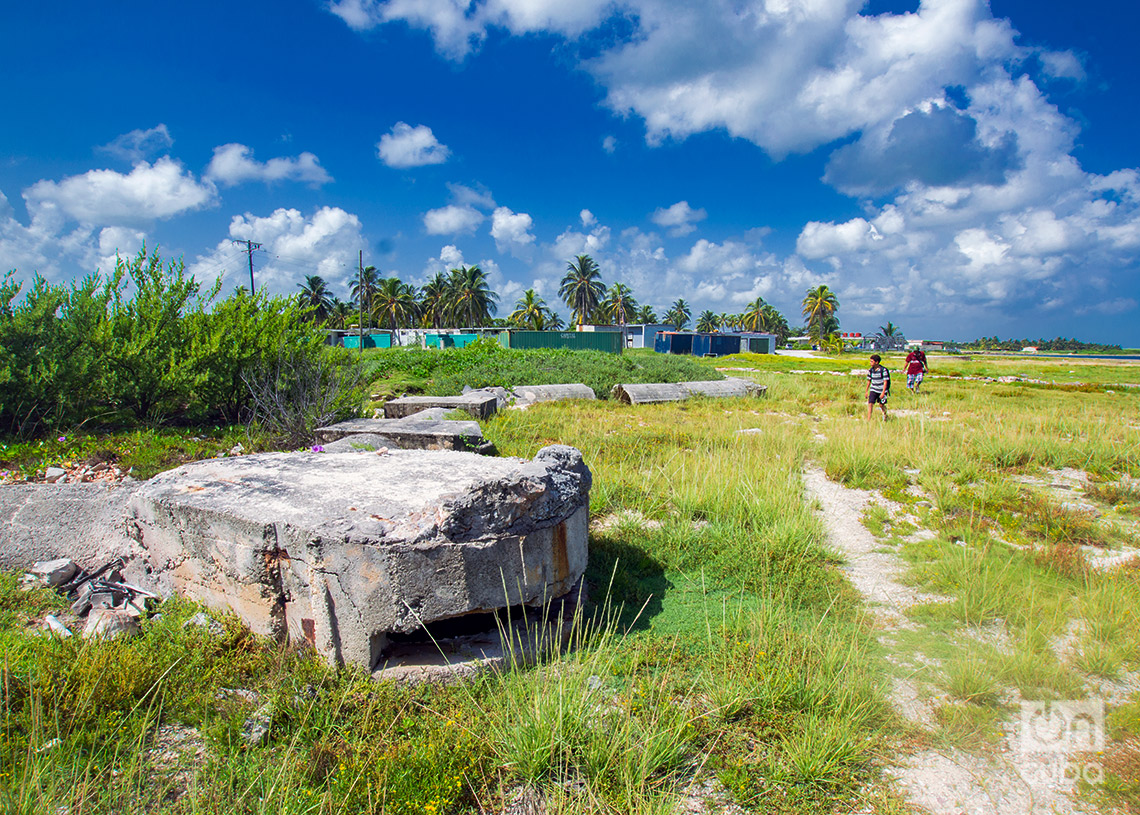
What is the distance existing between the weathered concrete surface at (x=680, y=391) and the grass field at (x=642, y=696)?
31.0 ft

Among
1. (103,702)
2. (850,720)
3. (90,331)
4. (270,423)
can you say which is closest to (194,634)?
(103,702)

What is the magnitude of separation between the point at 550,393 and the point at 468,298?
45.5 meters

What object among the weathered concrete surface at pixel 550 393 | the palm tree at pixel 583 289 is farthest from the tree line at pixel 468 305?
the weathered concrete surface at pixel 550 393

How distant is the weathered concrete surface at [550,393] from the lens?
14.2 meters

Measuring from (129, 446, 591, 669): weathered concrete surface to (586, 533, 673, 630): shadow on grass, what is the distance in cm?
42

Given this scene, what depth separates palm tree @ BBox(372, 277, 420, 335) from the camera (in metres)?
57.5

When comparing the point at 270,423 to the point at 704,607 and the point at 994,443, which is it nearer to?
the point at 704,607

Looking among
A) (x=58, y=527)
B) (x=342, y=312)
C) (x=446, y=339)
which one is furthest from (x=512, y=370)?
(x=342, y=312)

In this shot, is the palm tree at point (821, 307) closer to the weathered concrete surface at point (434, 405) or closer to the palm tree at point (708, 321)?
the palm tree at point (708, 321)

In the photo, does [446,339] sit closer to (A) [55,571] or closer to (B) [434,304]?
(B) [434,304]

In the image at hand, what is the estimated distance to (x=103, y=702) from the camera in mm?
2652

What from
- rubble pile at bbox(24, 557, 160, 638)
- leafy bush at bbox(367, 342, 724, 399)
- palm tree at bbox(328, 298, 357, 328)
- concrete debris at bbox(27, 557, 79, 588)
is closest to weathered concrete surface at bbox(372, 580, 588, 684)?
rubble pile at bbox(24, 557, 160, 638)

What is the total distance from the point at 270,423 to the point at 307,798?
284 inches

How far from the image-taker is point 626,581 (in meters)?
4.23
